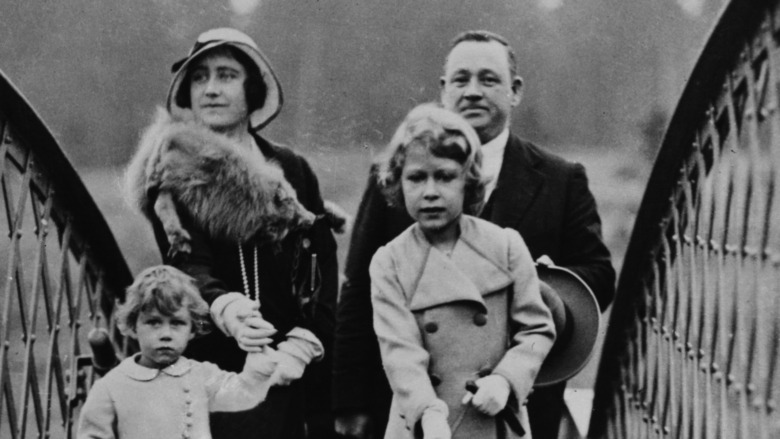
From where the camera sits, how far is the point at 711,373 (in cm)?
340

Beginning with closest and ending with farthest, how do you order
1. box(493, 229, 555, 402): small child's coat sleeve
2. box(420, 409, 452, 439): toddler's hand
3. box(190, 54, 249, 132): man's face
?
box(420, 409, 452, 439): toddler's hand → box(493, 229, 555, 402): small child's coat sleeve → box(190, 54, 249, 132): man's face

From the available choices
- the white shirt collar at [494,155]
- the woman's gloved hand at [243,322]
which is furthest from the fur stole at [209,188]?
the white shirt collar at [494,155]

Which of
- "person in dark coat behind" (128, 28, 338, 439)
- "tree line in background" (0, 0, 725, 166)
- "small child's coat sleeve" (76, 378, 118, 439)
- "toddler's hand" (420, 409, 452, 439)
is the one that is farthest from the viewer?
"tree line in background" (0, 0, 725, 166)

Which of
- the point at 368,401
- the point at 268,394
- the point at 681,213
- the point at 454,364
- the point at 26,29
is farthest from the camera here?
the point at 26,29

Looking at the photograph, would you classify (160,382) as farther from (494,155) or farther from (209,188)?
(494,155)

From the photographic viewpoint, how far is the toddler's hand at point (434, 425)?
271cm

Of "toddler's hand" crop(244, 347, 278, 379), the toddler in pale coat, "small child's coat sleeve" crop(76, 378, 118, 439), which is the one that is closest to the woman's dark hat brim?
"toddler's hand" crop(244, 347, 278, 379)

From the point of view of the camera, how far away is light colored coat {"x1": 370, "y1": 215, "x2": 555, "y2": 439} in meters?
2.88

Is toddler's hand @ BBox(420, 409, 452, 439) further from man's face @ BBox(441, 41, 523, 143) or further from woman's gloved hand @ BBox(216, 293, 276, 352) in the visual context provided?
man's face @ BBox(441, 41, 523, 143)

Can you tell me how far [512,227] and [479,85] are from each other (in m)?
0.47

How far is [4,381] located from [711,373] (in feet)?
7.52

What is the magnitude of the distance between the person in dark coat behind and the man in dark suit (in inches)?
3.9

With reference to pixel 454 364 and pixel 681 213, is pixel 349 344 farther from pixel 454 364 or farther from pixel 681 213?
pixel 681 213

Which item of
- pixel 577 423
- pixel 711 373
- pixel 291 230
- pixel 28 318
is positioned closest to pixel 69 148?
pixel 28 318
